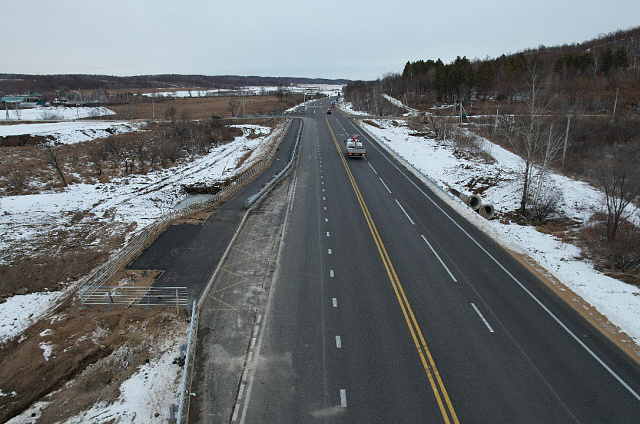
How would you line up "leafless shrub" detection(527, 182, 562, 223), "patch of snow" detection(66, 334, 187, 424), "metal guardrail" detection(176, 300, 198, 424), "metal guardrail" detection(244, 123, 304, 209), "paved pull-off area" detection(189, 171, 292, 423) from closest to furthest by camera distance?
"metal guardrail" detection(176, 300, 198, 424) < "patch of snow" detection(66, 334, 187, 424) < "paved pull-off area" detection(189, 171, 292, 423) < "leafless shrub" detection(527, 182, 562, 223) < "metal guardrail" detection(244, 123, 304, 209)

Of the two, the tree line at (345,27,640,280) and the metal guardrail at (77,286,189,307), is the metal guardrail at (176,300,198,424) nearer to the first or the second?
the metal guardrail at (77,286,189,307)

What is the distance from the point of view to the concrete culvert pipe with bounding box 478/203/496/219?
26.3 meters

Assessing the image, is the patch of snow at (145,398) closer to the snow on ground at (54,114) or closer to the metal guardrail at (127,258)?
the metal guardrail at (127,258)

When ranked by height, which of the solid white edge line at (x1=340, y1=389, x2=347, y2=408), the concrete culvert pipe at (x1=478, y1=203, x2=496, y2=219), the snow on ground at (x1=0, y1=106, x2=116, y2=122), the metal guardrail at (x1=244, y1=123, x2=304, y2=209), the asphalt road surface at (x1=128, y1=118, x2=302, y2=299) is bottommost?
the solid white edge line at (x1=340, y1=389, x2=347, y2=408)

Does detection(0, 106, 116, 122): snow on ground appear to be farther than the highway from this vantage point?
Yes

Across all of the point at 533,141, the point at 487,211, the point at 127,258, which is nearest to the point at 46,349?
the point at 127,258

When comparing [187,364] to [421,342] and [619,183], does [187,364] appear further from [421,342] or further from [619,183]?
[619,183]

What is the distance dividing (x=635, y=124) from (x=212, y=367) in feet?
205

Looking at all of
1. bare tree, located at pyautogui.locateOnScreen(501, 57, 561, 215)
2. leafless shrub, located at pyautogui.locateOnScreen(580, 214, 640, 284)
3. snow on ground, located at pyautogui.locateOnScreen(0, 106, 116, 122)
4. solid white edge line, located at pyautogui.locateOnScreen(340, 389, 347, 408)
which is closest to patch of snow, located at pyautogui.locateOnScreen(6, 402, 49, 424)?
solid white edge line, located at pyautogui.locateOnScreen(340, 389, 347, 408)

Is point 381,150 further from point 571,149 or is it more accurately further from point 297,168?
point 571,149

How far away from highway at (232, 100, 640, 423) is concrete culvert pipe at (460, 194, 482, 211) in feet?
17.5

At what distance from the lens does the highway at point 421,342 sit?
33.6 feet

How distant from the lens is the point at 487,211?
26.7 m

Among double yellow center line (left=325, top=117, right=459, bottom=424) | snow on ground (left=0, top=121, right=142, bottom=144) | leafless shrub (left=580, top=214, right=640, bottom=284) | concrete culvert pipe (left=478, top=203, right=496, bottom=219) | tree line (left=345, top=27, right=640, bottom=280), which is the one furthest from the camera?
snow on ground (left=0, top=121, right=142, bottom=144)
